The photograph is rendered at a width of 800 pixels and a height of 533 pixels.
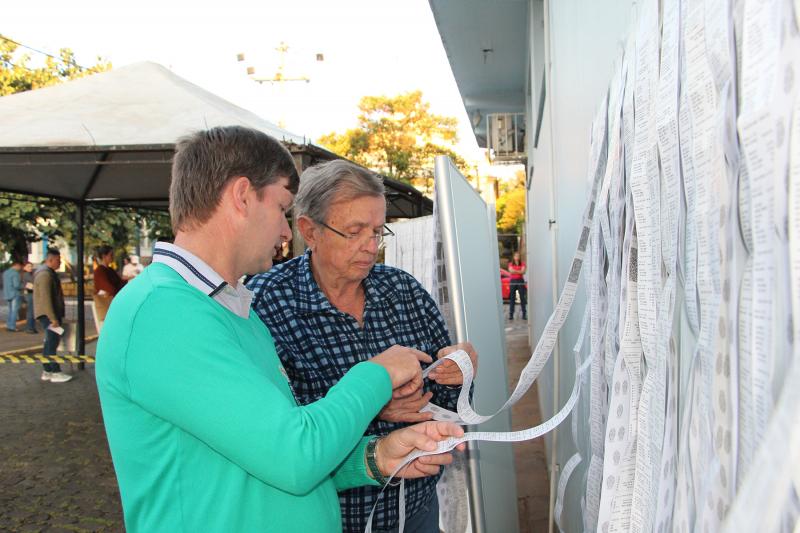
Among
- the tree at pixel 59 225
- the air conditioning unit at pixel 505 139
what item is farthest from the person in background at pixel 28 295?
the air conditioning unit at pixel 505 139

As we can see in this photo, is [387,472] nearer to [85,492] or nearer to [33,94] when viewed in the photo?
[85,492]

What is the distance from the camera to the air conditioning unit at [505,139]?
12.0 meters

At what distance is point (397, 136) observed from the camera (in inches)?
1271

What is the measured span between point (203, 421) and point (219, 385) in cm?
7

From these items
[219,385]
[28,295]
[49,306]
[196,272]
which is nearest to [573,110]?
[196,272]

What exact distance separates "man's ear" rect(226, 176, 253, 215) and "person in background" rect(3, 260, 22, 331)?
15652 mm

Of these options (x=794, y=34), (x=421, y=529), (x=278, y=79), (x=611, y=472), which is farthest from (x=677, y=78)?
(x=278, y=79)

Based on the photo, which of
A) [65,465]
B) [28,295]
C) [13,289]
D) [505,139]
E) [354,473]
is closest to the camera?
[354,473]

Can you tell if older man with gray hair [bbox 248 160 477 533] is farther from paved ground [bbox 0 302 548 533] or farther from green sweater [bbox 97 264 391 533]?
paved ground [bbox 0 302 548 533]

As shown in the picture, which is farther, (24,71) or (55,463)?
(24,71)

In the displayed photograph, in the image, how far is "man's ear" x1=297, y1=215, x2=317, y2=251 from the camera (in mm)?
2139

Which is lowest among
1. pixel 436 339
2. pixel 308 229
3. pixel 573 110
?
pixel 436 339

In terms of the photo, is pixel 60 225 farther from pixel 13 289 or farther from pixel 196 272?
pixel 196 272

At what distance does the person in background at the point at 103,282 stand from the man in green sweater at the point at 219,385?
8.81m
